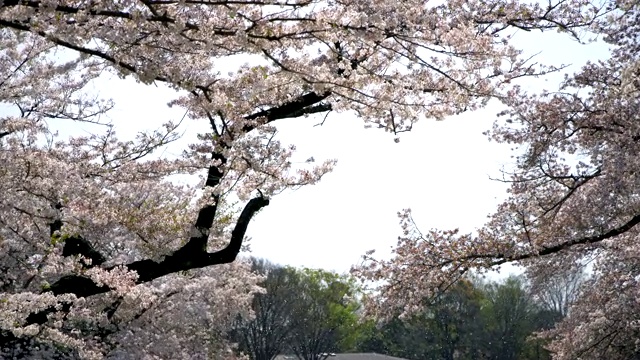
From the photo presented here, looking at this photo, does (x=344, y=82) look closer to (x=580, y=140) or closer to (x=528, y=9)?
(x=528, y=9)

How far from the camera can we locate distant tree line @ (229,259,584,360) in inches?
1651

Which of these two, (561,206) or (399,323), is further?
(399,323)

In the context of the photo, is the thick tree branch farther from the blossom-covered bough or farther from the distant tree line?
the distant tree line

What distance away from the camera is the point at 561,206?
385 inches

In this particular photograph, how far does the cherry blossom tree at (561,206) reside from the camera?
827 centimetres

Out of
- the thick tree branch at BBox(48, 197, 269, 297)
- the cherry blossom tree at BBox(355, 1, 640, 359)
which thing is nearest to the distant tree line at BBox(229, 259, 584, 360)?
the cherry blossom tree at BBox(355, 1, 640, 359)

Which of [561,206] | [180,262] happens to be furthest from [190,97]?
[561,206]

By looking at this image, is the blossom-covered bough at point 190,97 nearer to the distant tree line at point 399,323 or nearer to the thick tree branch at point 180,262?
the thick tree branch at point 180,262

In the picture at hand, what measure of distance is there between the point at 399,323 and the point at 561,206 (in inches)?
1727

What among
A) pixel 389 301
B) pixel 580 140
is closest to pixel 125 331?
pixel 389 301

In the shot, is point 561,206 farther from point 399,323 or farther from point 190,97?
point 399,323

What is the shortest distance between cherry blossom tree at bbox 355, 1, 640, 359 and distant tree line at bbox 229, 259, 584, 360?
1175 inches

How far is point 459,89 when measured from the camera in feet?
21.2

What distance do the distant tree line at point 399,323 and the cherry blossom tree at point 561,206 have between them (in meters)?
29.8
